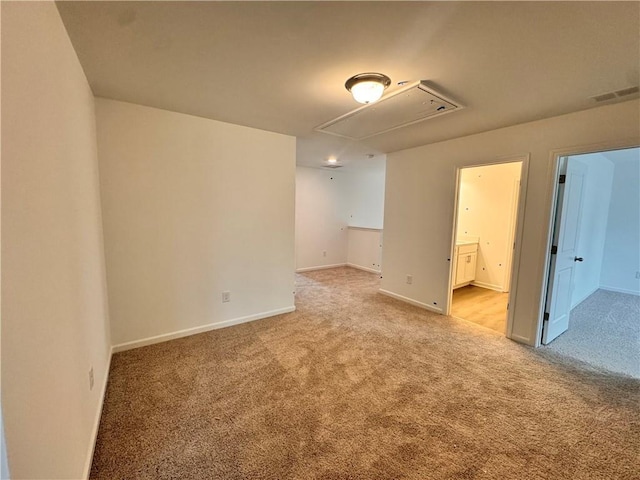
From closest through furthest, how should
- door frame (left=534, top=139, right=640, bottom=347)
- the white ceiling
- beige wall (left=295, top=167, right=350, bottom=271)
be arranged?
the white ceiling → door frame (left=534, top=139, right=640, bottom=347) → beige wall (left=295, top=167, right=350, bottom=271)

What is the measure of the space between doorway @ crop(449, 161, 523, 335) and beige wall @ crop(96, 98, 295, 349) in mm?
2976

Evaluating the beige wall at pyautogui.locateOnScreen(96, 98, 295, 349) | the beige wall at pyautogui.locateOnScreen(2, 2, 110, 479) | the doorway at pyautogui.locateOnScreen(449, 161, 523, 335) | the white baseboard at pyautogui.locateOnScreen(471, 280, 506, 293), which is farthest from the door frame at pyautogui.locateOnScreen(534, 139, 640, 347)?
the beige wall at pyautogui.locateOnScreen(2, 2, 110, 479)

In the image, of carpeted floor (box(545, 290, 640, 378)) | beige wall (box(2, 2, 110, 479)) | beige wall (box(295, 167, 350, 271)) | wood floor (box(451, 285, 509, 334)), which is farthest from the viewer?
beige wall (box(295, 167, 350, 271))

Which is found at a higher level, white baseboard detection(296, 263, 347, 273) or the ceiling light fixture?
the ceiling light fixture

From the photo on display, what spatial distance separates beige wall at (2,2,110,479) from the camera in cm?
80

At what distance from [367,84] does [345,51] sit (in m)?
0.33

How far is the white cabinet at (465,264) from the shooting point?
4559 mm

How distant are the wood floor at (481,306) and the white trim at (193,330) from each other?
2.42m

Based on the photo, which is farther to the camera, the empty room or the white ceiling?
the white ceiling

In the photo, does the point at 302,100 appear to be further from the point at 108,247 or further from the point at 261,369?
the point at 261,369

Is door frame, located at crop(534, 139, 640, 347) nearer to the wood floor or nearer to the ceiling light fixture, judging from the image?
the wood floor

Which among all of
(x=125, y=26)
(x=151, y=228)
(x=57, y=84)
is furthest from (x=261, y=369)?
(x=125, y=26)

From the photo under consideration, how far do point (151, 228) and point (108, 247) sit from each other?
38cm

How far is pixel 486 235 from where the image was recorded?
192 inches
